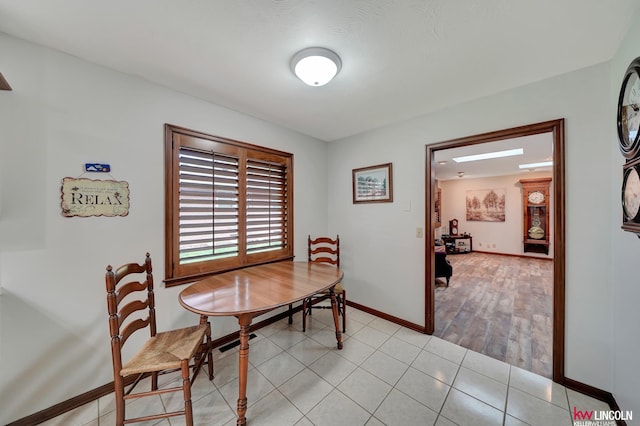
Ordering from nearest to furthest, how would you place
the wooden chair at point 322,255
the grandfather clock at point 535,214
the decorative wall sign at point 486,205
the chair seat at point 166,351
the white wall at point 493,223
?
the chair seat at point 166,351, the wooden chair at point 322,255, the grandfather clock at point 535,214, the white wall at point 493,223, the decorative wall sign at point 486,205

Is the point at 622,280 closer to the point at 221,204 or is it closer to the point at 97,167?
the point at 221,204

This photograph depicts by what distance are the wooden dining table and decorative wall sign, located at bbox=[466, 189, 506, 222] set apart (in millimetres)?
6789

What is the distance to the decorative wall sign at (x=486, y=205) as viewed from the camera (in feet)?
22.1

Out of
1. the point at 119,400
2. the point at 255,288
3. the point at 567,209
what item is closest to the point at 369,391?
the point at 255,288

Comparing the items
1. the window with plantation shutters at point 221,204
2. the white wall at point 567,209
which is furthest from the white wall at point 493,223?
the window with plantation shutters at point 221,204

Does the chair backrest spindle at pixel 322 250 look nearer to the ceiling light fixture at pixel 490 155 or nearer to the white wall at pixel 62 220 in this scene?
the white wall at pixel 62 220

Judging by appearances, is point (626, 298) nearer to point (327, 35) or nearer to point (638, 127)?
point (638, 127)

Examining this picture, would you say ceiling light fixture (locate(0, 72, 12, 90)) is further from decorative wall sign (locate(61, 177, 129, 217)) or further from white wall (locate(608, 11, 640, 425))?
white wall (locate(608, 11, 640, 425))

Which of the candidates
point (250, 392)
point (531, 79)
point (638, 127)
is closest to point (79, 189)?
point (250, 392)

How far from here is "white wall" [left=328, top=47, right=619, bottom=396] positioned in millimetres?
1619

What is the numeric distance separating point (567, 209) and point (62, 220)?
12.0 feet

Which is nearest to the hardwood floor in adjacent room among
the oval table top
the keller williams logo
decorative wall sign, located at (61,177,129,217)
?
the keller williams logo

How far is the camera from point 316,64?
1.53 meters

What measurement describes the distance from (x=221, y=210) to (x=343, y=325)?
1854 millimetres
